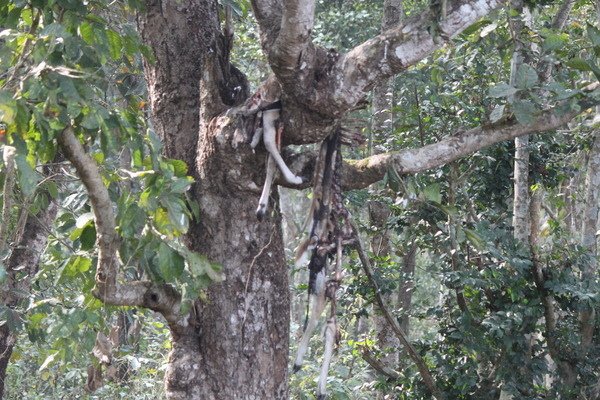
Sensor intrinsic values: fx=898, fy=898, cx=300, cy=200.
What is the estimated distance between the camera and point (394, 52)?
3318 mm

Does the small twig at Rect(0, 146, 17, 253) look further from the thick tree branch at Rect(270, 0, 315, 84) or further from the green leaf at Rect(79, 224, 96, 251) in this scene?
the thick tree branch at Rect(270, 0, 315, 84)

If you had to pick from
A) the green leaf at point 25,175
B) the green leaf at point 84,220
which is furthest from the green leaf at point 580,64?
the green leaf at point 25,175

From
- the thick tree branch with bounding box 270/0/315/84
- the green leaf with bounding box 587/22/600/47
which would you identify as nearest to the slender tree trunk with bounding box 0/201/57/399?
the thick tree branch with bounding box 270/0/315/84

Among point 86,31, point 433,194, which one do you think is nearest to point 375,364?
point 433,194

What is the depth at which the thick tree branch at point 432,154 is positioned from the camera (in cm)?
376

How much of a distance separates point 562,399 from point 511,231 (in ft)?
3.73

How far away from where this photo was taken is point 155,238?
3.30 meters

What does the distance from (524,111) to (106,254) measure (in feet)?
5.65

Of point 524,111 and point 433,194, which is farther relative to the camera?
point 433,194

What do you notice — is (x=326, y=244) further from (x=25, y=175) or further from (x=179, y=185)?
(x=25, y=175)

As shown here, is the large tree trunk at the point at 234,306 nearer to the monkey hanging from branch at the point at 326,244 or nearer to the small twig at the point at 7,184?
the monkey hanging from branch at the point at 326,244

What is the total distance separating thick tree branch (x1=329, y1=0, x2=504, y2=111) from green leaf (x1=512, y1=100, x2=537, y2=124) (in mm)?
432

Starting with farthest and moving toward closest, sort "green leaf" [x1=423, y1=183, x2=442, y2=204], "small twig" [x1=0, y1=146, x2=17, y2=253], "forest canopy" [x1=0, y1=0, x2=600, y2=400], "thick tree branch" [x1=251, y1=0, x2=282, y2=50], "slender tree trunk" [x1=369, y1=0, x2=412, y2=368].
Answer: "slender tree trunk" [x1=369, y1=0, x2=412, y2=368] → "green leaf" [x1=423, y1=183, x2=442, y2=204] → "thick tree branch" [x1=251, y1=0, x2=282, y2=50] → "forest canopy" [x1=0, y1=0, x2=600, y2=400] → "small twig" [x1=0, y1=146, x2=17, y2=253]

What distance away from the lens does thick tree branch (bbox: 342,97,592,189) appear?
12.3 ft
